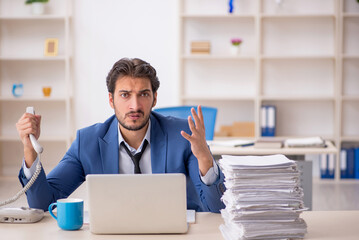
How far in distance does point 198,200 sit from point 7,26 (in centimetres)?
442

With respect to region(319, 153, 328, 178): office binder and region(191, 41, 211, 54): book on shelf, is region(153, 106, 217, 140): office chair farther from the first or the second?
region(319, 153, 328, 178): office binder

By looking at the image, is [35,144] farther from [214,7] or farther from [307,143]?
[214,7]

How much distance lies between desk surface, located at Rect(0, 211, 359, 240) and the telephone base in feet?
0.08

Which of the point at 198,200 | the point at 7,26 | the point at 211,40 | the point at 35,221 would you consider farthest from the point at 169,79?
the point at 35,221

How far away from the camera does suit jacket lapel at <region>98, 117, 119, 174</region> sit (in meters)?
2.30

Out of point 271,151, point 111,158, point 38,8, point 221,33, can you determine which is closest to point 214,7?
point 221,33

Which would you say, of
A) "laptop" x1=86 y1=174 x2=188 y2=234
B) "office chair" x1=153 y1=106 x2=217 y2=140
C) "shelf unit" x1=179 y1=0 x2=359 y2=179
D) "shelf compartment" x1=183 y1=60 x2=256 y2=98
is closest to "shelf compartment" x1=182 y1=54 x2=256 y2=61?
"shelf unit" x1=179 y1=0 x2=359 y2=179

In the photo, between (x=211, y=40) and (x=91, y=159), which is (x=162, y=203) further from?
(x=211, y=40)

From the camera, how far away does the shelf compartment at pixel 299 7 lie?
6.00m

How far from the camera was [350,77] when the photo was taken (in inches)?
239

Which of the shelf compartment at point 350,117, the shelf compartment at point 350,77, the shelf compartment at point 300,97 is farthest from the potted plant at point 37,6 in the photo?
the shelf compartment at point 350,117

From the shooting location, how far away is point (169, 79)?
20.0 ft

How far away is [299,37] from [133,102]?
4136 millimetres

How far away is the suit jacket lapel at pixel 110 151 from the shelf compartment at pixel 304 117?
4.01 metres
